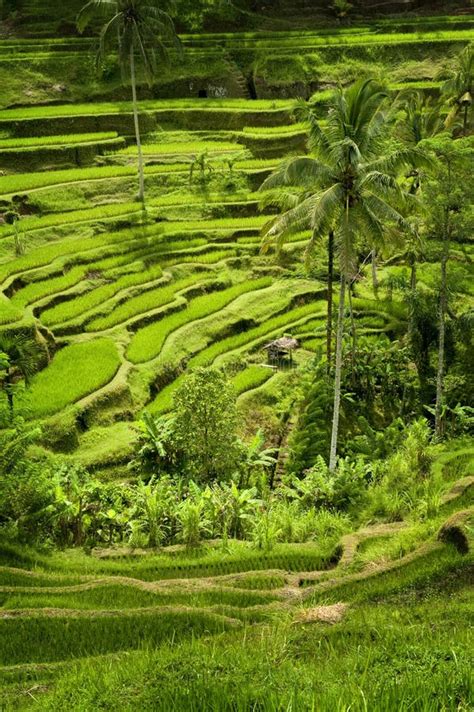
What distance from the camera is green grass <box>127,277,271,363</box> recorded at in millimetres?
18547

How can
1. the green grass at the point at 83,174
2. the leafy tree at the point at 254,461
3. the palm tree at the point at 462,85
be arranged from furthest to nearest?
the palm tree at the point at 462,85 < the green grass at the point at 83,174 < the leafy tree at the point at 254,461

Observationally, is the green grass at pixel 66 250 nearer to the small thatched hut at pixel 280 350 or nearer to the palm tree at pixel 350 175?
the small thatched hut at pixel 280 350

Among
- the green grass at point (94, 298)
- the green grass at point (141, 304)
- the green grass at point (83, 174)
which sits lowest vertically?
the green grass at point (141, 304)

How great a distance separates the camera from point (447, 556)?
893 cm

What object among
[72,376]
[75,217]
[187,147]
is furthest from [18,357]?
[187,147]

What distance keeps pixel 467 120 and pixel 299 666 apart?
31659 millimetres

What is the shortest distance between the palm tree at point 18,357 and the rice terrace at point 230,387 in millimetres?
67

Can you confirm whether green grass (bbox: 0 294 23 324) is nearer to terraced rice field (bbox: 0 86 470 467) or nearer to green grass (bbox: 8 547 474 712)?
terraced rice field (bbox: 0 86 470 467)

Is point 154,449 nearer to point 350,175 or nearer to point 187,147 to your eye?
point 350,175

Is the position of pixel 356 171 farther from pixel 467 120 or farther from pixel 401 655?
pixel 467 120

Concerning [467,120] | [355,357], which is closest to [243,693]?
[355,357]

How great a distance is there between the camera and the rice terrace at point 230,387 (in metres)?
6.49

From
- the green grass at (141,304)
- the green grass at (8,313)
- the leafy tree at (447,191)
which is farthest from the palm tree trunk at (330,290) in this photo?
the green grass at (8,313)

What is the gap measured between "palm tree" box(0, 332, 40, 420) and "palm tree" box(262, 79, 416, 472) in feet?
20.3
